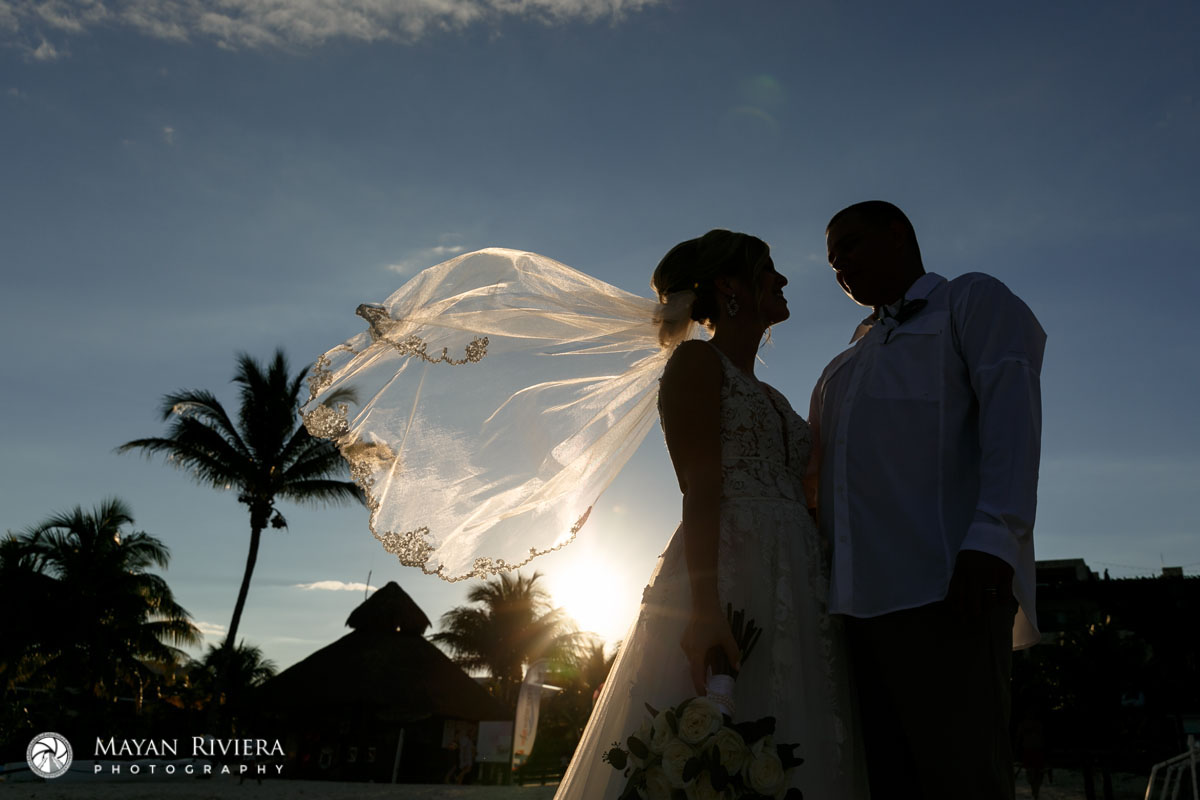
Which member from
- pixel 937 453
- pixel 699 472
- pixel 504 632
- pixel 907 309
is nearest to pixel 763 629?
pixel 699 472

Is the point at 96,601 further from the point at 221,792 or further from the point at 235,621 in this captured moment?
the point at 221,792

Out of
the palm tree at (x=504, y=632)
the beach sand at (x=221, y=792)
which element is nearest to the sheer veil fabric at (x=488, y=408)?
the beach sand at (x=221, y=792)

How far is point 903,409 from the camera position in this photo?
269cm

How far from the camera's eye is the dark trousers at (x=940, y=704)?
226cm

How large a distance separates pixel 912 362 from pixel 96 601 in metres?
35.1

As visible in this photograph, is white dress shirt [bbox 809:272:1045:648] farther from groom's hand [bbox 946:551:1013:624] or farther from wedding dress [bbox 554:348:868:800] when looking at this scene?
wedding dress [bbox 554:348:868:800]

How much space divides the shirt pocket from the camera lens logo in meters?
21.1

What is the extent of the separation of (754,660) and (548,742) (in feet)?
108

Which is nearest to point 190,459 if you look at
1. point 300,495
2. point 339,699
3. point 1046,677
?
point 300,495

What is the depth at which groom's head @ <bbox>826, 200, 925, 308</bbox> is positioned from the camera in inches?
124

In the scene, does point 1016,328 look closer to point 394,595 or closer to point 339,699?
point 339,699

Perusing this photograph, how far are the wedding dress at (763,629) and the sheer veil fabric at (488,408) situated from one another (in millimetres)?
1005

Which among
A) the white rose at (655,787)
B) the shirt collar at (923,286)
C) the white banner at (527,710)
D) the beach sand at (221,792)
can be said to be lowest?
the beach sand at (221,792)

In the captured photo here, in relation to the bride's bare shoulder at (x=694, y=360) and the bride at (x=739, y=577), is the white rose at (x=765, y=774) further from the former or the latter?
the bride's bare shoulder at (x=694, y=360)
